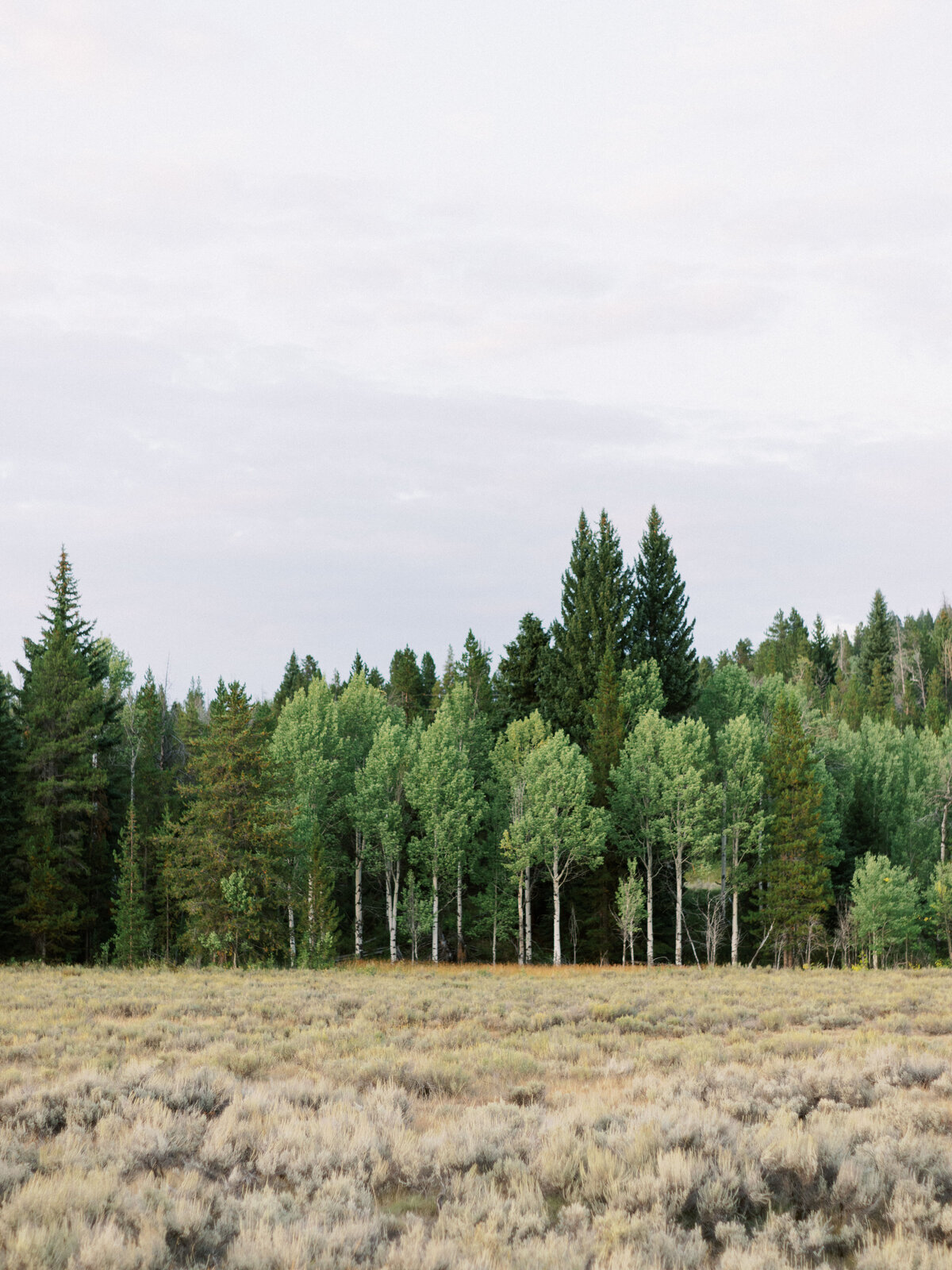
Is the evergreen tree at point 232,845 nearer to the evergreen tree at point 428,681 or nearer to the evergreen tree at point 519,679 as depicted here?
the evergreen tree at point 519,679

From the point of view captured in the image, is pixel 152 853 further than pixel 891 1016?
Yes

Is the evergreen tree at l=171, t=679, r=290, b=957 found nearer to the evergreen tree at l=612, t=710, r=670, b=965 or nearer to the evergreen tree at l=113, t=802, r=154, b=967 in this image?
the evergreen tree at l=113, t=802, r=154, b=967

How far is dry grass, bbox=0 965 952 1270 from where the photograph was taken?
241 inches

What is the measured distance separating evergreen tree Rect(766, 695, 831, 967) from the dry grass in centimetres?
2925

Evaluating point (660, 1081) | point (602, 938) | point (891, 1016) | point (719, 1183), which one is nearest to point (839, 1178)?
point (719, 1183)

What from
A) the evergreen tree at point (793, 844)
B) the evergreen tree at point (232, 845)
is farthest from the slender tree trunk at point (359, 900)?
the evergreen tree at point (793, 844)

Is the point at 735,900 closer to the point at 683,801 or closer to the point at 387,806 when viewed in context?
the point at 683,801

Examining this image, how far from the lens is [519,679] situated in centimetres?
6375

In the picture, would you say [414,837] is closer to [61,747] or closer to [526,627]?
[61,747]

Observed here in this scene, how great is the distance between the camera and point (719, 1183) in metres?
7.02

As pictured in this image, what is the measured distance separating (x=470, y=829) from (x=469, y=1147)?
3890cm

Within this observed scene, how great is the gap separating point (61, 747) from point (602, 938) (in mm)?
29303

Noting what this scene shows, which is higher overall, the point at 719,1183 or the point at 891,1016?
the point at 719,1183

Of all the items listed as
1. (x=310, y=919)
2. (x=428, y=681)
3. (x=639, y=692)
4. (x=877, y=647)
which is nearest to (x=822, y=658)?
(x=877, y=647)
